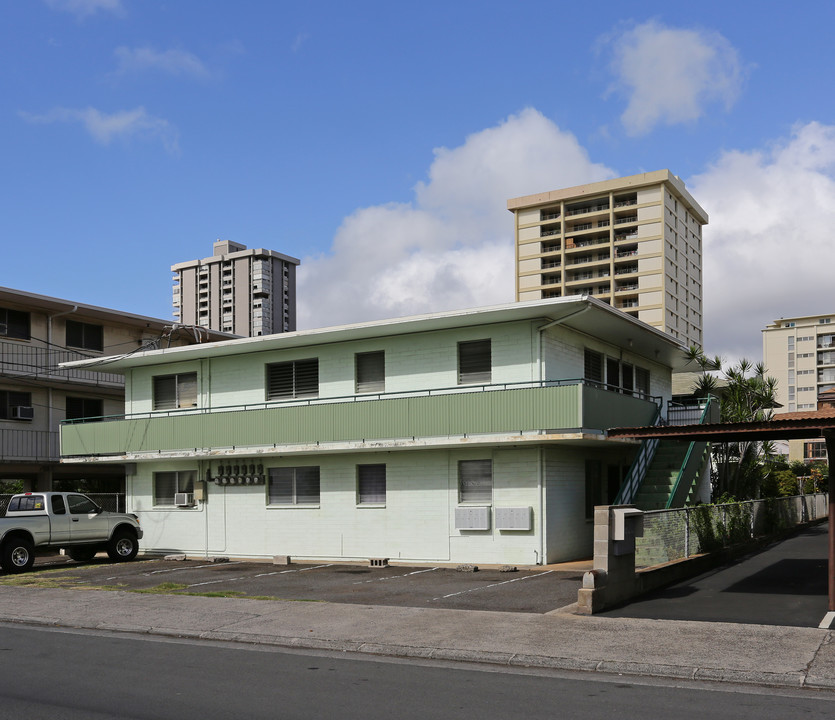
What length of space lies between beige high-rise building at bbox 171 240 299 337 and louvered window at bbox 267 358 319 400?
141075mm

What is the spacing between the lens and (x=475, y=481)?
2366 centimetres

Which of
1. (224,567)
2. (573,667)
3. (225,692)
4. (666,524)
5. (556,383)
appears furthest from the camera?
(224,567)

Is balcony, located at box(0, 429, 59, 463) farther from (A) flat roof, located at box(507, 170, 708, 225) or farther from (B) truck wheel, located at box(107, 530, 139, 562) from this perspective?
(A) flat roof, located at box(507, 170, 708, 225)

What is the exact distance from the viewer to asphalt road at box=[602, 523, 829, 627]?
13750 mm

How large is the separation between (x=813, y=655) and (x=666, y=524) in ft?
23.9

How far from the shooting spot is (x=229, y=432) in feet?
87.2

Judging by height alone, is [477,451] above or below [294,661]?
above

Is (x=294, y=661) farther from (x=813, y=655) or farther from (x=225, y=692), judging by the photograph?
(x=813, y=655)

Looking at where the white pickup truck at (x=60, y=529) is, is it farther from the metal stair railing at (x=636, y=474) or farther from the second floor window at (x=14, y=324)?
the metal stair railing at (x=636, y=474)

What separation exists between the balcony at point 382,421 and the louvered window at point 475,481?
1264mm

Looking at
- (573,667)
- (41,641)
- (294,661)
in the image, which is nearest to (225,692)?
(294,661)

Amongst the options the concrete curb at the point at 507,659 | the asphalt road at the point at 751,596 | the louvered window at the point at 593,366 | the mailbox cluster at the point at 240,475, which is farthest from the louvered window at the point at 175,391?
the asphalt road at the point at 751,596

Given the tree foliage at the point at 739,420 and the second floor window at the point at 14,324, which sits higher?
the second floor window at the point at 14,324

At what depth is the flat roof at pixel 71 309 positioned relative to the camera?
112 feet
